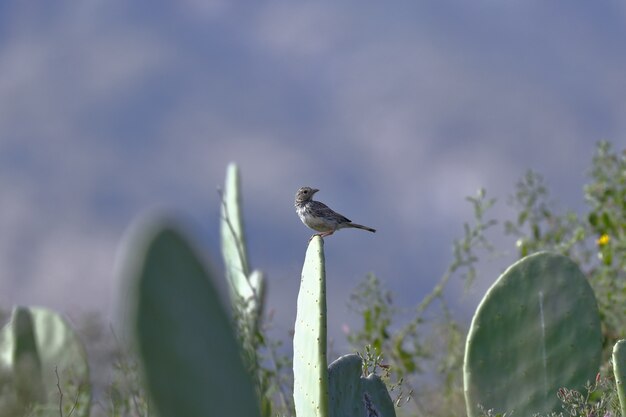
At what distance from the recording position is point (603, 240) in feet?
20.9

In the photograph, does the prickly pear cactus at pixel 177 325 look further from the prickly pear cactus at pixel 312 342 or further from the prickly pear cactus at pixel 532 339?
the prickly pear cactus at pixel 532 339

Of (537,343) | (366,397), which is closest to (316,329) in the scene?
(366,397)

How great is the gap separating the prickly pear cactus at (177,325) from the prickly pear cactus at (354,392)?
4.56 ft

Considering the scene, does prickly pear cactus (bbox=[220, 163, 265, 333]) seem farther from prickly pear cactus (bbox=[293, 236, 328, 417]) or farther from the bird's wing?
prickly pear cactus (bbox=[293, 236, 328, 417])

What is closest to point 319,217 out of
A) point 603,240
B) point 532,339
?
point 532,339

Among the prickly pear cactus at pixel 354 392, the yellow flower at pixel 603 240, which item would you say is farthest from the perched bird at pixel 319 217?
the yellow flower at pixel 603 240

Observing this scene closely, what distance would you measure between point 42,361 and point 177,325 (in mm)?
3715

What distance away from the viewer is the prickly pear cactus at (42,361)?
4898 mm

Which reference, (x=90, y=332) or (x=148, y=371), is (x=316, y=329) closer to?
(x=148, y=371)

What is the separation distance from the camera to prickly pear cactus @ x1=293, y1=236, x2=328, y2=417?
2.93 meters

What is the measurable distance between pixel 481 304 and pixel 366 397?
981 mm

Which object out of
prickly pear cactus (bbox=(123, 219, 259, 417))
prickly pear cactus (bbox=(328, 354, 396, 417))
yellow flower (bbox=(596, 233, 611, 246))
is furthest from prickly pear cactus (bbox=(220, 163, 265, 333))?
prickly pear cactus (bbox=(123, 219, 259, 417))

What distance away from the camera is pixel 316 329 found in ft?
9.67

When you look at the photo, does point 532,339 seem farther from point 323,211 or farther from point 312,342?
point 312,342
